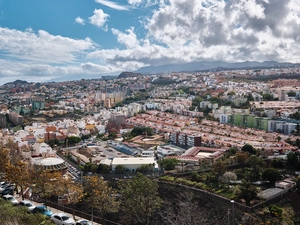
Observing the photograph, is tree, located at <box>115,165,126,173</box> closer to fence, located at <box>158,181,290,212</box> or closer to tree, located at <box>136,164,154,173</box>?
tree, located at <box>136,164,154,173</box>

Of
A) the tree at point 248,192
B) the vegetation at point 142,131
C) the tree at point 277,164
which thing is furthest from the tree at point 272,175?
the vegetation at point 142,131

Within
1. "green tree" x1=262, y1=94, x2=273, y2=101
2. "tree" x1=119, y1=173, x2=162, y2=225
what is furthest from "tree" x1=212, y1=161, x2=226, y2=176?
"green tree" x1=262, y1=94, x2=273, y2=101

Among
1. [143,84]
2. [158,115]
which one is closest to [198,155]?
[158,115]

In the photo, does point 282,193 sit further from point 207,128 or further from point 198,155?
point 207,128

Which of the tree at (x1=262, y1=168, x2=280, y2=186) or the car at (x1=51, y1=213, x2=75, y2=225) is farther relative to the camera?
the tree at (x1=262, y1=168, x2=280, y2=186)

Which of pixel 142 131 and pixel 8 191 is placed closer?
pixel 8 191

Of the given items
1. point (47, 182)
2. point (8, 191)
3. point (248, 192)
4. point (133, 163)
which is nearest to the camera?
point (47, 182)

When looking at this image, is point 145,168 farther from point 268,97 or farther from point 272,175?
point 268,97

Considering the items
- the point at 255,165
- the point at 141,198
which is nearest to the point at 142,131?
the point at 255,165

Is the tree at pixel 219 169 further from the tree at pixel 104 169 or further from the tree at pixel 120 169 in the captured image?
the tree at pixel 104 169
